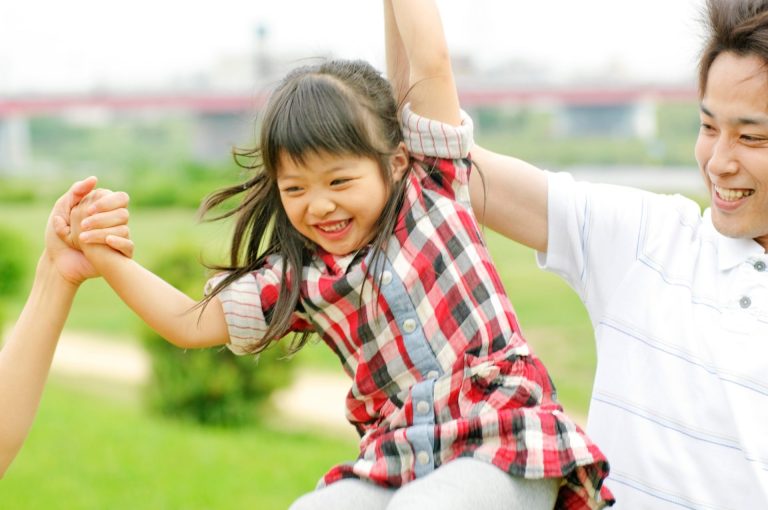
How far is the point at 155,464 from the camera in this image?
612 centimetres

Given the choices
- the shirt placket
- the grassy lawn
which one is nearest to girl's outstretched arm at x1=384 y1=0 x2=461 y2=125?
the shirt placket

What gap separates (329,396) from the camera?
9.66 metres

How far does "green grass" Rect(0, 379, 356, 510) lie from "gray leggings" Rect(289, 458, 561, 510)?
3786 millimetres

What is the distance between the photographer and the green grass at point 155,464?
5.47 meters

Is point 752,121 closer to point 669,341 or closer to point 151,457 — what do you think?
point 669,341

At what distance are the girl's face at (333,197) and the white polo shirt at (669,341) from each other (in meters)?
0.43

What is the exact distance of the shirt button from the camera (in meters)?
1.71

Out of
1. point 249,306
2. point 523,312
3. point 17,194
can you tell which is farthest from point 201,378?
point 17,194

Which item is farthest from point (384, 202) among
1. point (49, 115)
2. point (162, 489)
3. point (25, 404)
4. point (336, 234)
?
point (49, 115)

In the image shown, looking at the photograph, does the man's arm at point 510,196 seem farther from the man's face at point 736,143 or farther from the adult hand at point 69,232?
the adult hand at point 69,232

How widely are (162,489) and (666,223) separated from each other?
4110 mm

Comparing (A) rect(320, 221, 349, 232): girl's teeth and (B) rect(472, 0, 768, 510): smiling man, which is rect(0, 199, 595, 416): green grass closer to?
(B) rect(472, 0, 768, 510): smiling man

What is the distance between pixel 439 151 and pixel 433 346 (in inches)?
13.1

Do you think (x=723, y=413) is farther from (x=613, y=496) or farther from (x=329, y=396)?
→ (x=329, y=396)
